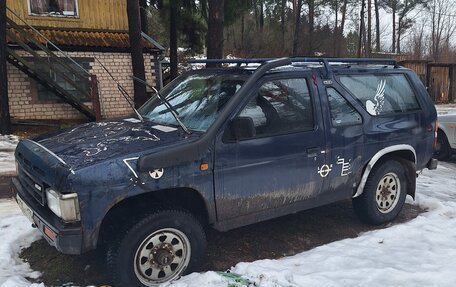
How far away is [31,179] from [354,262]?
292cm

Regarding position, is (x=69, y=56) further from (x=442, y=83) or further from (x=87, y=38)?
(x=442, y=83)

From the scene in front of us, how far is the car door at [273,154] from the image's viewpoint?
3.71 meters

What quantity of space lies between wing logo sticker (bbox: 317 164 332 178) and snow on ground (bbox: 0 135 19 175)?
5.43 m

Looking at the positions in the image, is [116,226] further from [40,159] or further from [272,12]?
[272,12]

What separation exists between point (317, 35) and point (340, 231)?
32671 mm

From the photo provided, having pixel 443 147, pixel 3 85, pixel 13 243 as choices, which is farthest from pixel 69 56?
pixel 443 147

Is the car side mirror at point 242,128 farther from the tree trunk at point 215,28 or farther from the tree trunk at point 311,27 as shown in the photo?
the tree trunk at point 311,27

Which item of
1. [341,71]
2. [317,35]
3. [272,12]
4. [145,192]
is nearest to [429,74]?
[317,35]

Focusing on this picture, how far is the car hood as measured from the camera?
326 cm

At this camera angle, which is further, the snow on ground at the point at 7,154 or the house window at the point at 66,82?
the house window at the point at 66,82

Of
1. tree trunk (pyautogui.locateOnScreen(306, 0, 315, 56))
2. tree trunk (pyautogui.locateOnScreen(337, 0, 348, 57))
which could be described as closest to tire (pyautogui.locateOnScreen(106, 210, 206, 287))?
tree trunk (pyautogui.locateOnScreen(306, 0, 315, 56))

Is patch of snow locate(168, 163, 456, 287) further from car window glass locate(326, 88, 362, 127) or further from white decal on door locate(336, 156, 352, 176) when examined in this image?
car window glass locate(326, 88, 362, 127)

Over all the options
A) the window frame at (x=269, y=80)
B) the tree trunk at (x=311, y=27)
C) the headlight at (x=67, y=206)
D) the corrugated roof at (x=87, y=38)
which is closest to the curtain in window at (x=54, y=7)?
the corrugated roof at (x=87, y=38)

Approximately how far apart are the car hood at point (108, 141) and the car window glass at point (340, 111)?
63.4 inches
